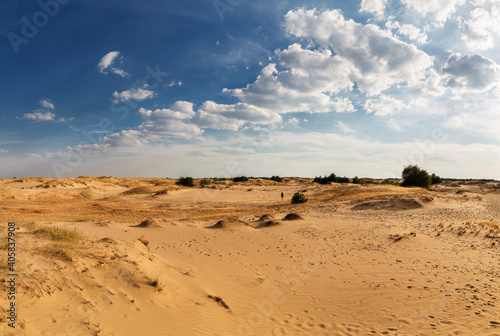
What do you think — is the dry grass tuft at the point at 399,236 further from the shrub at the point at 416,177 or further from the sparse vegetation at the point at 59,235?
the shrub at the point at 416,177

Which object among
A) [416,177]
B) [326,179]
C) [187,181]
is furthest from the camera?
[326,179]

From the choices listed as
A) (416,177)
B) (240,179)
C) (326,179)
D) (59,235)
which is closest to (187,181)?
(240,179)

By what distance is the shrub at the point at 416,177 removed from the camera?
149 ft

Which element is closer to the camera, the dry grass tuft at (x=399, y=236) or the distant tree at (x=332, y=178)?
the dry grass tuft at (x=399, y=236)

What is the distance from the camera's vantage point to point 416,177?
46.1m

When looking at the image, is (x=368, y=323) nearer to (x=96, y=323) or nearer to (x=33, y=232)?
(x=96, y=323)

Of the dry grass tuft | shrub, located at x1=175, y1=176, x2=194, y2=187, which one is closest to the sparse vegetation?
the dry grass tuft

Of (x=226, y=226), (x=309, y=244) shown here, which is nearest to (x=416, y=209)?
(x=309, y=244)

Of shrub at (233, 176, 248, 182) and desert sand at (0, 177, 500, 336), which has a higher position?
shrub at (233, 176, 248, 182)

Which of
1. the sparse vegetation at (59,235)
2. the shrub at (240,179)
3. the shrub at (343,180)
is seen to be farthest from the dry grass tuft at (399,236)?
the shrub at (240,179)

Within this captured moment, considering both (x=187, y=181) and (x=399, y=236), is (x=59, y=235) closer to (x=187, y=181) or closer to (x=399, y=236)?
(x=399, y=236)

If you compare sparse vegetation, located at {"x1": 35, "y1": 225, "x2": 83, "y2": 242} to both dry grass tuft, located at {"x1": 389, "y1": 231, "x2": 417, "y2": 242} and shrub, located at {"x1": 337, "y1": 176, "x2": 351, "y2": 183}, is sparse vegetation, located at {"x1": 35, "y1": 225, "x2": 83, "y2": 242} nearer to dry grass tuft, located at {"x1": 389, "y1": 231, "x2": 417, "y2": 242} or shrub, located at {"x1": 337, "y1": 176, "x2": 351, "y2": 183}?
dry grass tuft, located at {"x1": 389, "y1": 231, "x2": 417, "y2": 242}

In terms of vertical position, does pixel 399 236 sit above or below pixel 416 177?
below

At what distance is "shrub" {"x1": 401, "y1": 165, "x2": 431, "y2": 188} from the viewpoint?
45.5 m
